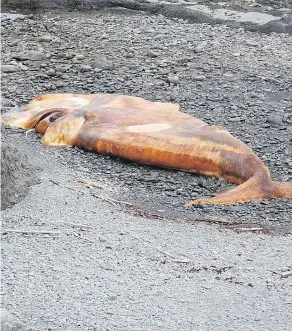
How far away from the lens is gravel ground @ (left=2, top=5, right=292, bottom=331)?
4.07 meters

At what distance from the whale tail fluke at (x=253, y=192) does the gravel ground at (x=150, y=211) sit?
0.25ft

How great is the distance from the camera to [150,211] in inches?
222

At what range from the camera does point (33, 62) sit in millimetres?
9195

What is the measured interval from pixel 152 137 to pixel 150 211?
1012mm

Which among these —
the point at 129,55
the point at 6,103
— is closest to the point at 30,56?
the point at 129,55

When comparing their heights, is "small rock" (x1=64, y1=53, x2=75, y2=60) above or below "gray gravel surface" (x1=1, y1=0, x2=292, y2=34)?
below

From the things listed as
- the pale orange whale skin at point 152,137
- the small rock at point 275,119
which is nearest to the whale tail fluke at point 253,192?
the pale orange whale skin at point 152,137

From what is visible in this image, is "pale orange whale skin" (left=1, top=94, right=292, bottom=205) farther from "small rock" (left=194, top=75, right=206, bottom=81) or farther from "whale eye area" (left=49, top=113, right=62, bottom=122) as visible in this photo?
"small rock" (left=194, top=75, right=206, bottom=81)

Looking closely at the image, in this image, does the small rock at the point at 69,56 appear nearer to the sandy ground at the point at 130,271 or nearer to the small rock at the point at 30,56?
the small rock at the point at 30,56

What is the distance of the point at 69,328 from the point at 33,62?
5.81 meters

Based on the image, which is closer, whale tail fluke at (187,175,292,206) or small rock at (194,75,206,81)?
whale tail fluke at (187,175,292,206)

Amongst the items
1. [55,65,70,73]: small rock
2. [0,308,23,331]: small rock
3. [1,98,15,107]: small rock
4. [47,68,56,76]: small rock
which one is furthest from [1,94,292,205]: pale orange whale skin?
[0,308,23,331]: small rock

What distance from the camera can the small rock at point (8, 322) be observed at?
12.1 feet

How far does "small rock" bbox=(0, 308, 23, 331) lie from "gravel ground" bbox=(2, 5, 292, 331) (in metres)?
0.09
